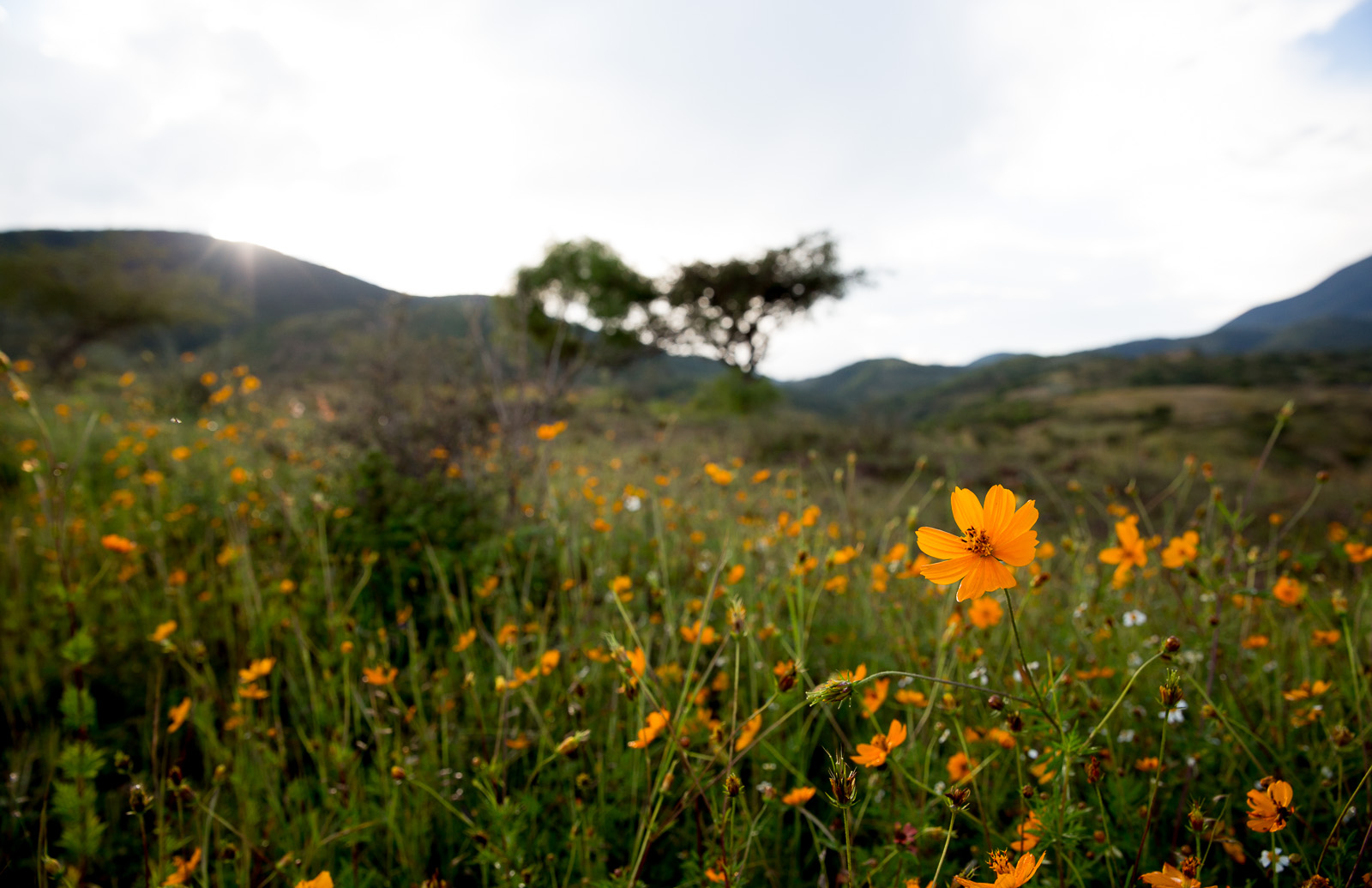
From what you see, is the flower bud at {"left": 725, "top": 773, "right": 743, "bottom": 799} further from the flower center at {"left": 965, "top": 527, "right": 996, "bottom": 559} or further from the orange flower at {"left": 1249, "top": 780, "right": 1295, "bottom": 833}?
the orange flower at {"left": 1249, "top": 780, "right": 1295, "bottom": 833}

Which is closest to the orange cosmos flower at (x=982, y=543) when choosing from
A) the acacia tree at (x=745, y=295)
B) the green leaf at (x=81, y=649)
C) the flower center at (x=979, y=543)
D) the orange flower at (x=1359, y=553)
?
the flower center at (x=979, y=543)

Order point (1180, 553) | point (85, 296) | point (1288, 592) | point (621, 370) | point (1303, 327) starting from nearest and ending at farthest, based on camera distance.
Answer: point (1288, 592)
point (1180, 553)
point (85, 296)
point (621, 370)
point (1303, 327)

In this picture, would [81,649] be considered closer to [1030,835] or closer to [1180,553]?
[1030,835]

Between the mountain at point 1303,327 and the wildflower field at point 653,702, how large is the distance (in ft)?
93.2

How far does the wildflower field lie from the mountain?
2841 cm

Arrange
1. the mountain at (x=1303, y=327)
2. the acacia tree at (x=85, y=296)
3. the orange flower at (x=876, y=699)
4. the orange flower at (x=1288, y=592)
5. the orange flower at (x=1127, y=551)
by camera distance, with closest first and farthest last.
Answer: the orange flower at (x=876, y=699)
the orange flower at (x=1288, y=592)
the orange flower at (x=1127, y=551)
the acacia tree at (x=85, y=296)
the mountain at (x=1303, y=327)

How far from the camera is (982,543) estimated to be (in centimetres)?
66

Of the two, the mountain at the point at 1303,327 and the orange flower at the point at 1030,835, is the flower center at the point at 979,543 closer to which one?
the orange flower at the point at 1030,835

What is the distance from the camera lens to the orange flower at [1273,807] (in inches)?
26.3

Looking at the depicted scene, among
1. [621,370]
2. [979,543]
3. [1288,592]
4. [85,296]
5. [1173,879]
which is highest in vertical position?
[85,296]

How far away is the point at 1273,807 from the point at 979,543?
475 millimetres

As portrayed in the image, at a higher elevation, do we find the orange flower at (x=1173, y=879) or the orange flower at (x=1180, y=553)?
the orange flower at (x=1180, y=553)

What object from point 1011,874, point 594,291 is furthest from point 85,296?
point 1011,874

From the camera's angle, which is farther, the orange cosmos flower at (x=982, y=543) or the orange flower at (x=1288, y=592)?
the orange flower at (x=1288, y=592)
